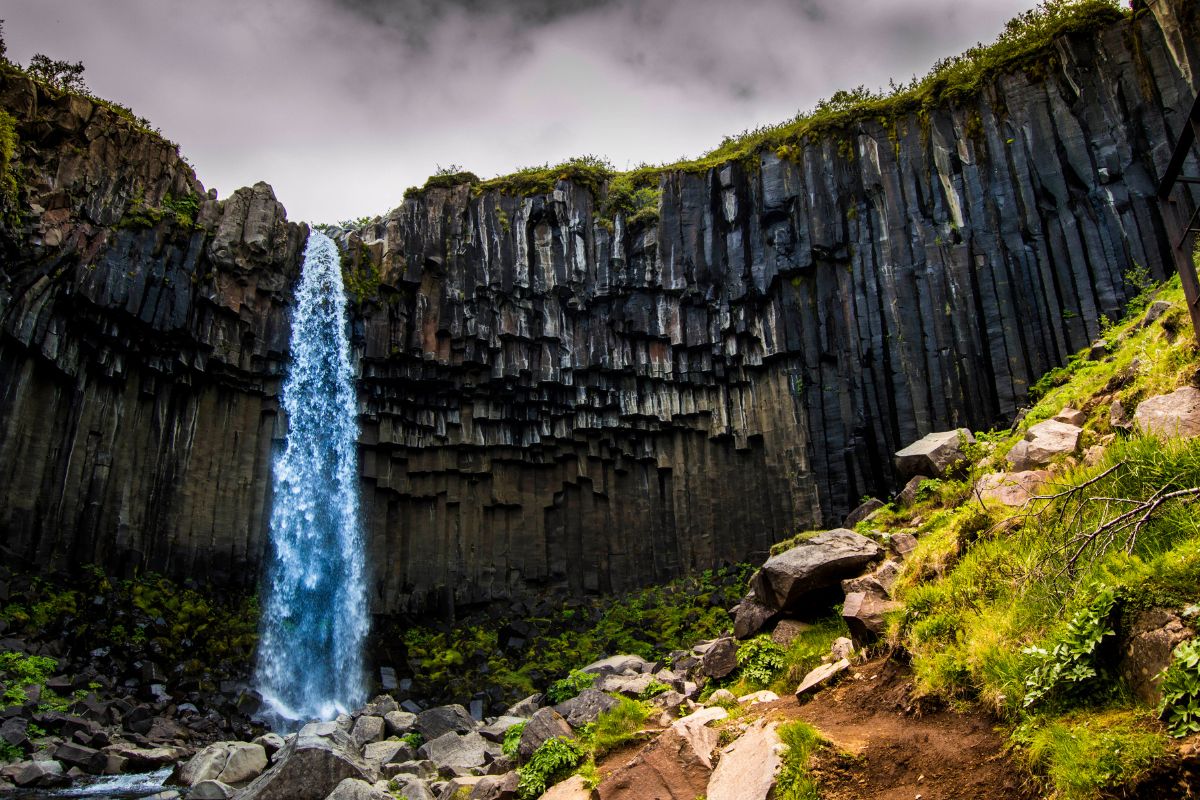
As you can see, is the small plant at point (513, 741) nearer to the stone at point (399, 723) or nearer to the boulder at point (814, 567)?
the boulder at point (814, 567)

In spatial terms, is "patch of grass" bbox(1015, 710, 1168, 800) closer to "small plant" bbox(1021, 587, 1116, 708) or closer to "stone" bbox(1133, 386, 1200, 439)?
"small plant" bbox(1021, 587, 1116, 708)

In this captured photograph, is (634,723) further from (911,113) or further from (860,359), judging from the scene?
(911,113)

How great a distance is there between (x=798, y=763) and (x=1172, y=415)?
13.8ft

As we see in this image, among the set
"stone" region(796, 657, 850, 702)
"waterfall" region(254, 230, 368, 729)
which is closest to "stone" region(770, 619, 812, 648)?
"stone" region(796, 657, 850, 702)

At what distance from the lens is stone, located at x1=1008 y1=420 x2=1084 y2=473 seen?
9.05 m

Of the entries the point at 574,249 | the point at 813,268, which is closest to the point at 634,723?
the point at 813,268

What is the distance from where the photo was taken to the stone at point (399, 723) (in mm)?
17969

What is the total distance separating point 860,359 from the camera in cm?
2384

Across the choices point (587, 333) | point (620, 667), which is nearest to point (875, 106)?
point (587, 333)

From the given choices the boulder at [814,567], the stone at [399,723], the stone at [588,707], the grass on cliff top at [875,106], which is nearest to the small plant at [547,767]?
the stone at [588,707]

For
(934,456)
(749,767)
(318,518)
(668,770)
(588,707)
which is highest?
(318,518)

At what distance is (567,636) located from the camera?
25391 mm

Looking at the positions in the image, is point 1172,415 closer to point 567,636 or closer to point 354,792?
point 354,792

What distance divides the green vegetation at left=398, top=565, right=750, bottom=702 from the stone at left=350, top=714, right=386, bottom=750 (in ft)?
19.1
